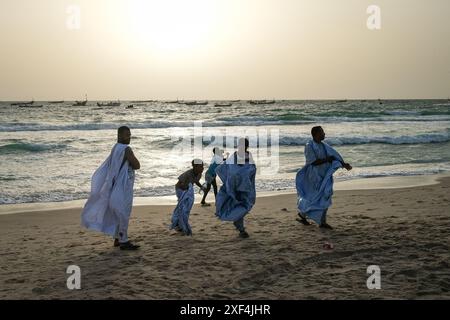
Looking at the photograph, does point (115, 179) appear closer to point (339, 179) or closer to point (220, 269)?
point (220, 269)

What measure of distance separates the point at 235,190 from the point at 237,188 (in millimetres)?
45

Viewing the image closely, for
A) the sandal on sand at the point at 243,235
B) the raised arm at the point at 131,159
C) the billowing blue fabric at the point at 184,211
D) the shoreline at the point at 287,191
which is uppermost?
the raised arm at the point at 131,159

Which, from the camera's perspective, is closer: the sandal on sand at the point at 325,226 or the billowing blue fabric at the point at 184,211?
the billowing blue fabric at the point at 184,211

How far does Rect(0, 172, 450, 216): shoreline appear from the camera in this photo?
32.0ft

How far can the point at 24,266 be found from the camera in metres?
5.74

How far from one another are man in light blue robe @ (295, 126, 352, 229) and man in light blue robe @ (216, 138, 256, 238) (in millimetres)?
1012

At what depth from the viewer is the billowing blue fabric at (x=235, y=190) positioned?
7043 millimetres

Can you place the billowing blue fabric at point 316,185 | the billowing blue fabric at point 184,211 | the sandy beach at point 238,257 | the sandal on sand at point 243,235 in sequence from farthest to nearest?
the billowing blue fabric at point 316,185 → the billowing blue fabric at point 184,211 → the sandal on sand at point 243,235 → the sandy beach at point 238,257

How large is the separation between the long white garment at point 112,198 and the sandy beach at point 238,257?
0.34 m

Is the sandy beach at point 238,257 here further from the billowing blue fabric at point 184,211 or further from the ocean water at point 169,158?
the ocean water at point 169,158

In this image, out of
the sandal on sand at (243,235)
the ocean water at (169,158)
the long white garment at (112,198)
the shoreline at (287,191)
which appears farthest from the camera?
the ocean water at (169,158)

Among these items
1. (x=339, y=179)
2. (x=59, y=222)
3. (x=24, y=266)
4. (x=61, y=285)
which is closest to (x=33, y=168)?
(x=59, y=222)

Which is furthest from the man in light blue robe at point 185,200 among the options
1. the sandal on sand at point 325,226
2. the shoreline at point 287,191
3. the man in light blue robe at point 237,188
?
the shoreline at point 287,191
